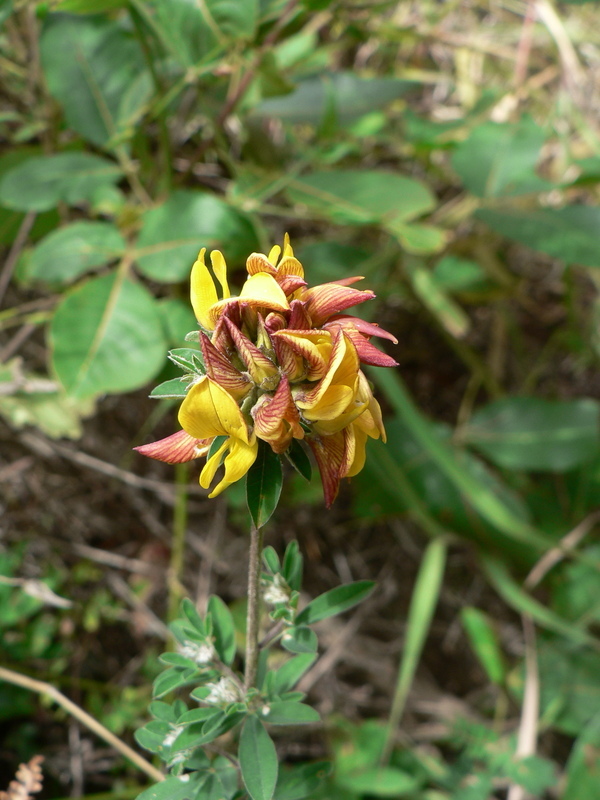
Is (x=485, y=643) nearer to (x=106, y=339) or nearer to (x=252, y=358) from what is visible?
(x=106, y=339)

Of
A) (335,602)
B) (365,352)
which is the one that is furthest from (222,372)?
(335,602)

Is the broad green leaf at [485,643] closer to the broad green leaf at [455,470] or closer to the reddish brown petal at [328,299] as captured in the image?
the broad green leaf at [455,470]

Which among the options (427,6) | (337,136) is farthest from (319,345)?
(427,6)

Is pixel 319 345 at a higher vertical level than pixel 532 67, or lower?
higher

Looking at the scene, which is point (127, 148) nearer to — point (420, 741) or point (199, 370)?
point (199, 370)

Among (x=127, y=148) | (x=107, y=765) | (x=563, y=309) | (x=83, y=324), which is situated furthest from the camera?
(x=563, y=309)

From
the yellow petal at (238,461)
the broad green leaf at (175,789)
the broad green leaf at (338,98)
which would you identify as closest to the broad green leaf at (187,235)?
the broad green leaf at (338,98)
